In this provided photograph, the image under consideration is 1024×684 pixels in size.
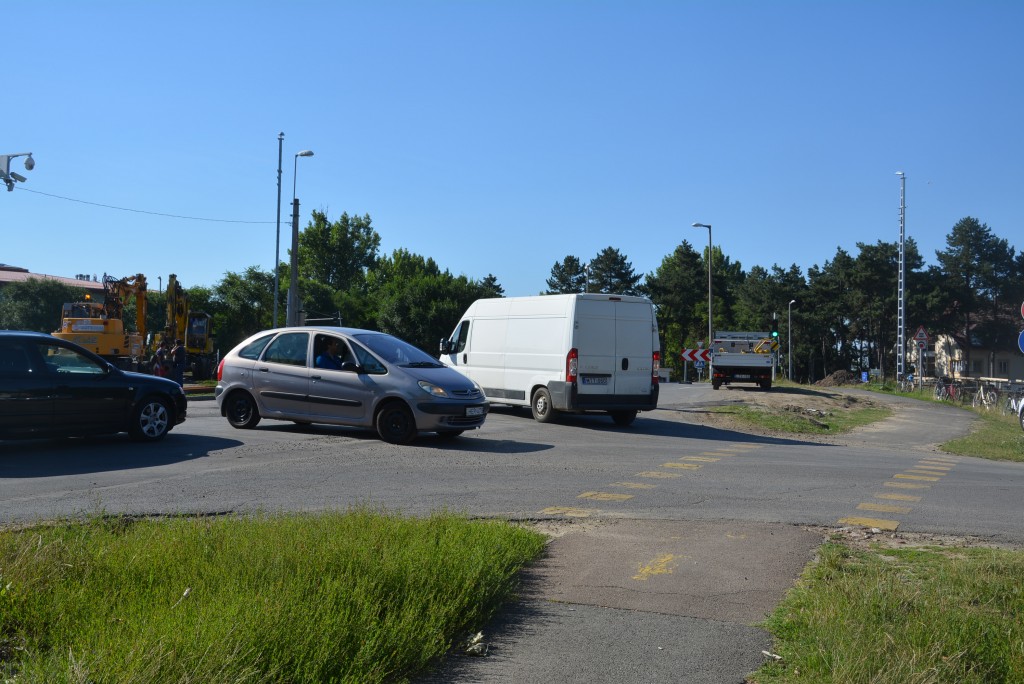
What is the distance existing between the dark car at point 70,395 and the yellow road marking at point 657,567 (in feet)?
27.9

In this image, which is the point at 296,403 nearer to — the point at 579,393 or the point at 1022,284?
the point at 579,393

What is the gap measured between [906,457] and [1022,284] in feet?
305

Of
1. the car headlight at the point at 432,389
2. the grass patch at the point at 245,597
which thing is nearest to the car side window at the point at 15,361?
the car headlight at the point at 432,389

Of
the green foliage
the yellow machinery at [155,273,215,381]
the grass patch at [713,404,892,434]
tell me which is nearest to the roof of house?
the green foliage

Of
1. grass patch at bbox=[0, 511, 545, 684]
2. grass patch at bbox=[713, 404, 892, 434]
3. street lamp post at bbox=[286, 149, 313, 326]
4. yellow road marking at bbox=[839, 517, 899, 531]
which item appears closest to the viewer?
grass patch at bbox=[0, 511, 545, 684]

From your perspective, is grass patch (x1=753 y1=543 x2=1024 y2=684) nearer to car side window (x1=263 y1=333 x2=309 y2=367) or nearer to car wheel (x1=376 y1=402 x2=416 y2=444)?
car wheel (x1=376 y1=402 x2=416 y2=444)

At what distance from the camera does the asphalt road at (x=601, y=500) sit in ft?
16.0

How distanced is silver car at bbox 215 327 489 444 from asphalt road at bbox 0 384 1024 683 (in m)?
0.39

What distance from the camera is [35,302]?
7912 centimetres

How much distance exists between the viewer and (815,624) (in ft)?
15.7

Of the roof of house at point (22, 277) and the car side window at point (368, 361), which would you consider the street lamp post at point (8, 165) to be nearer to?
the car side window at point (368, 361)

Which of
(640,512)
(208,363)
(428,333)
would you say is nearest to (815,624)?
(640,512)

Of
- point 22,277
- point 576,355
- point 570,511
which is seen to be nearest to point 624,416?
point 576,355

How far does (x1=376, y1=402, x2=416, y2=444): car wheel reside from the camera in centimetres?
1362
